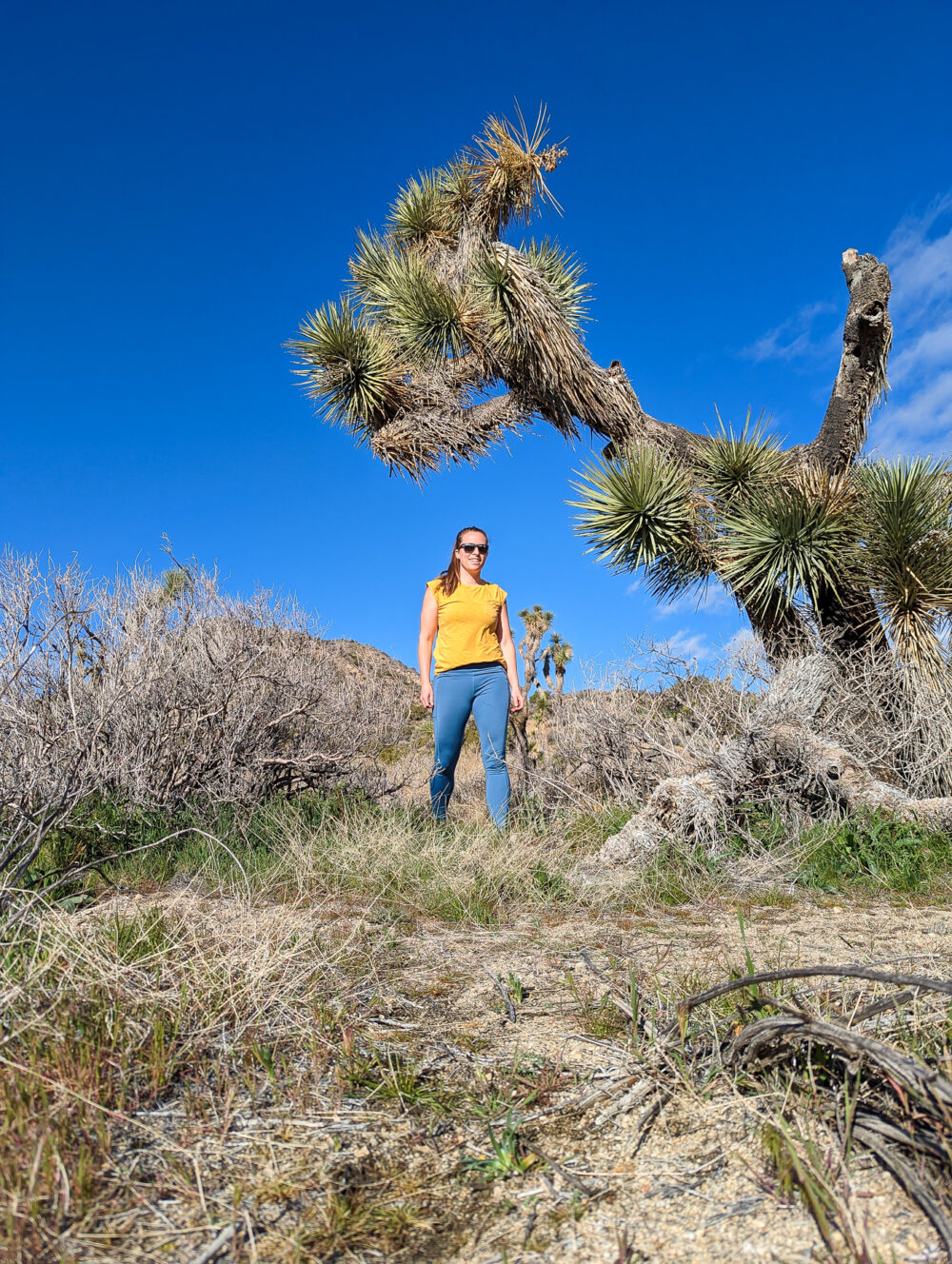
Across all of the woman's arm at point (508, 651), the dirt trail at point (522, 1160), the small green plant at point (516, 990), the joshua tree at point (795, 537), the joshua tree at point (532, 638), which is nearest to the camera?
the dirt trail at point (522, 1160)

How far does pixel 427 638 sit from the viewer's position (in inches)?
244

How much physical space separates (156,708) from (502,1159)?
512cm

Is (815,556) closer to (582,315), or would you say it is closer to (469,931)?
(582,315)

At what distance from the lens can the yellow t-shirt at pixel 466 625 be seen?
5.93 metres

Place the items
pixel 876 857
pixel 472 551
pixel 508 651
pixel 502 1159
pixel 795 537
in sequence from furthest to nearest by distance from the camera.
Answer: pixel 795 537 → pixel 508 651 → pixel 472 551 → pixel 876 857 → pixel 502 1159

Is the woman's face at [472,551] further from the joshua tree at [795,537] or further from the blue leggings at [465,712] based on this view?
the joshua tree at [795,537]

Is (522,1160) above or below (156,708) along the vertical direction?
below

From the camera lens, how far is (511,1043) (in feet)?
7.32

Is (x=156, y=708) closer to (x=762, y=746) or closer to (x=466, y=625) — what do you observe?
(x=466, y=625)

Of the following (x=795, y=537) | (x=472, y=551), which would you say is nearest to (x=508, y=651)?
(x=472, y=551)

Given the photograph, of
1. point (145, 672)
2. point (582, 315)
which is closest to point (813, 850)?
point (145, 672)

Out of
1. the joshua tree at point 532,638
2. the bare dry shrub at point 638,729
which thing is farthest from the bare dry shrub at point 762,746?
the joshua tree at point 532,638

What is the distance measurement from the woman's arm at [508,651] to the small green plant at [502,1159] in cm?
445

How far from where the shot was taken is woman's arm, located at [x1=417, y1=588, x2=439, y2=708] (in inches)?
239
